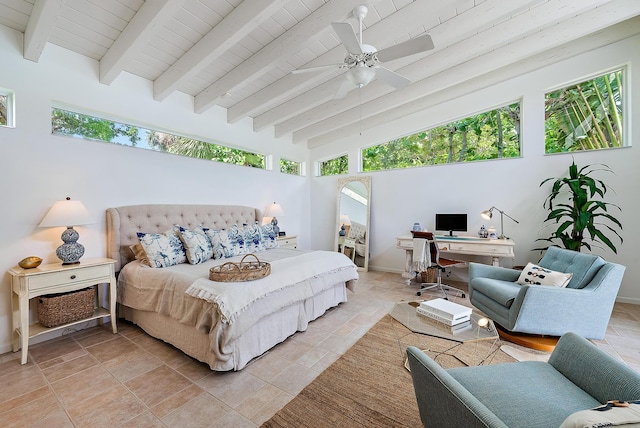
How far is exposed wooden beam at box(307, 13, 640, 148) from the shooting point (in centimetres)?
348

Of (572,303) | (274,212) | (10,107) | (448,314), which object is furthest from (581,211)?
(10,107)

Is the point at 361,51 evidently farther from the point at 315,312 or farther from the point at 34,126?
the point at 34,126

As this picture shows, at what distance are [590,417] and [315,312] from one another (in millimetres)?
2530

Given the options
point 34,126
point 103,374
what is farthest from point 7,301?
point 34,126

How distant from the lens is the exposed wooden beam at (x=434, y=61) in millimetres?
2701

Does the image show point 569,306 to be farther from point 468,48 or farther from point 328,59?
point 328,59

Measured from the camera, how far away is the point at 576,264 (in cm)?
258

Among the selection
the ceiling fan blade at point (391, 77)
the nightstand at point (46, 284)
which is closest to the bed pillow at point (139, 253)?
the nightstand at point (46, 284)

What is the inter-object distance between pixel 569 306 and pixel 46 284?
4.54 meters

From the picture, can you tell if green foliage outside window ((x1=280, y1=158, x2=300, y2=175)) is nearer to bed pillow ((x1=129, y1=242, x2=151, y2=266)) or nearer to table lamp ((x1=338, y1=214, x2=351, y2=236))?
table lamp ((x1=338, y1=214, x2=351, y2=236))

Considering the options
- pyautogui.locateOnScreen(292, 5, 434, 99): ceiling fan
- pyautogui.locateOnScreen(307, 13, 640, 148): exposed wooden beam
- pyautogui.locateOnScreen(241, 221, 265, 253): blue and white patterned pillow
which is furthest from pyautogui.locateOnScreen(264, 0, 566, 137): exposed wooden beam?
pyautogui.locateOnScreen(241, 221, 265, 253): blue and white patterned pillow

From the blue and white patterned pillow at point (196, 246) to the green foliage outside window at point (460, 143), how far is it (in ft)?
12.2

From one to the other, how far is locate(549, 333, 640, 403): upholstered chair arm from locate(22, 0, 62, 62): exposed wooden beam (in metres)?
3.98

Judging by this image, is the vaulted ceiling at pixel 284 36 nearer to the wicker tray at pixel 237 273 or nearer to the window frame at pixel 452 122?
the window frame at pixel 452 122
